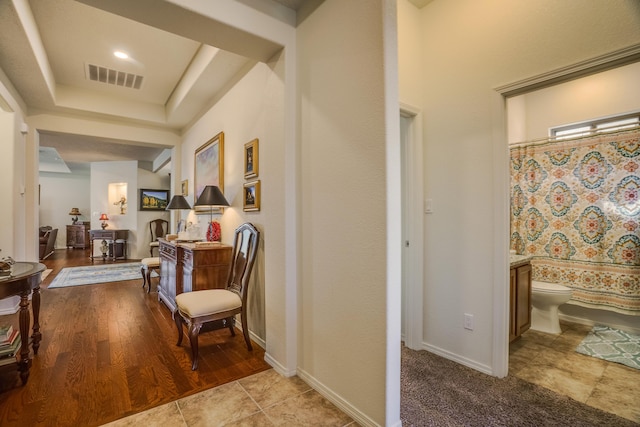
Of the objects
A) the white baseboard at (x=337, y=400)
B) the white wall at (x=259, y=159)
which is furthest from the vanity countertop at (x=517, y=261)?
the white wall at (x=259, y=159)

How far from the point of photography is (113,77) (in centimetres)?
373

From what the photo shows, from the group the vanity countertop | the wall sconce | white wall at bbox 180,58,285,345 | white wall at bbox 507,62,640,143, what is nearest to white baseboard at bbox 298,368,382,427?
white wall at bbox 180,58,285,345

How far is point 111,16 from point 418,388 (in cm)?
390

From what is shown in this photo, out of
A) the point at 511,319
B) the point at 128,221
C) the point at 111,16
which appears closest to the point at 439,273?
the point at 511,319

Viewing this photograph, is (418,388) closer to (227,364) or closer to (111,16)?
(227,364)

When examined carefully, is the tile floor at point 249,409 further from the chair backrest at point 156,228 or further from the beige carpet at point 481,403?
the chair backrest at point 156,228

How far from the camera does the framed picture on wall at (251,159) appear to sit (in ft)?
8.83

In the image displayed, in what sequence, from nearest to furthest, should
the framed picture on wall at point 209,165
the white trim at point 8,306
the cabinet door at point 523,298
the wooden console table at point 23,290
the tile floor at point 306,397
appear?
the tile floor at point 306,397 < the wooden console table at point 23,290 < the cabinet door at point 523,298 < the white trim at point 8,306 < the framed picture on wall at point 209,165

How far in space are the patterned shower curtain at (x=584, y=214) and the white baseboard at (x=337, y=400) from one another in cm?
287

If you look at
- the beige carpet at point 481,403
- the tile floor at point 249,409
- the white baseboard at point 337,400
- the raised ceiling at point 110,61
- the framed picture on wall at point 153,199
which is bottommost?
the beige carpet at point 481,403

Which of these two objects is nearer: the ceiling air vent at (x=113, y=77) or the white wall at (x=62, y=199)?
the ceiling air vent at (x=113, y=77)

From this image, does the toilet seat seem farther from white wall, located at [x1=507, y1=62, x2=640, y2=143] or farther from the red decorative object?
the red decorative object

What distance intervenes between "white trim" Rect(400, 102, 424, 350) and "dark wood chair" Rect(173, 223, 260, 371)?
1316 millimetres

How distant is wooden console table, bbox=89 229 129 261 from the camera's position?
7297 mm
